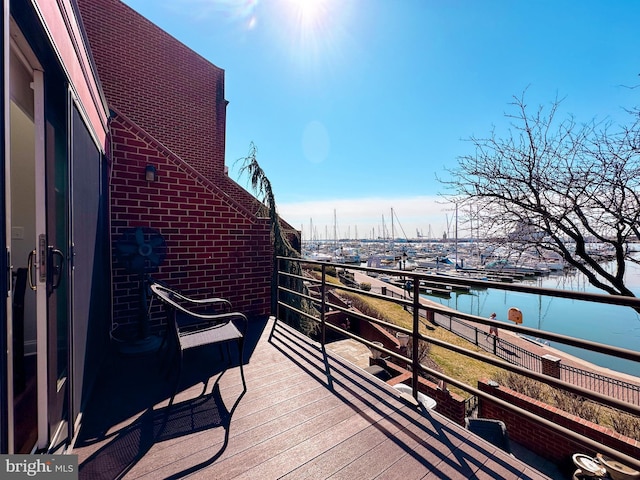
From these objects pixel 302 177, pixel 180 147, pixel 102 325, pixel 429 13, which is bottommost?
pixel 102 325

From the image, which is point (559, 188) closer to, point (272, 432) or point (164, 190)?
point (272, 432)

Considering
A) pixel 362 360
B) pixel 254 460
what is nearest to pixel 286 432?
pixel 254 460

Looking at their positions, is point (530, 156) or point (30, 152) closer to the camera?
point (30, 152)

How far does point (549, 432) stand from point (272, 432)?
14.6 ft

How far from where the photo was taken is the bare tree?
4.19 m

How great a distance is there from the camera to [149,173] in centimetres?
323

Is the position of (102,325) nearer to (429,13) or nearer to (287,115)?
(429,13)

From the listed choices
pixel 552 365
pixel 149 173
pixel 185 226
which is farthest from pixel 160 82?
pixel 552 365

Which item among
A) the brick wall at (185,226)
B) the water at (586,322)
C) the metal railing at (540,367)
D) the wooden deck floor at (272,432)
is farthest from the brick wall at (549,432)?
the water at (586,322)

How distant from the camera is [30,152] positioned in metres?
2.03

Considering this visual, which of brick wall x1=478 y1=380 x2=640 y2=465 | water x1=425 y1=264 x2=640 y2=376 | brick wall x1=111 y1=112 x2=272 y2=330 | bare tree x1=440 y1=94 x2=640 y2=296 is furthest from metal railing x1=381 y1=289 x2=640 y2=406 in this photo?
brick wall x1=111 y1=112 x2=272 y2=330

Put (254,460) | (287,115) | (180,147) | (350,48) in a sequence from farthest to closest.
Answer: (287,115)
(180,147)
(350,48)
(254,460)

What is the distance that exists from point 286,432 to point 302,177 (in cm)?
1287

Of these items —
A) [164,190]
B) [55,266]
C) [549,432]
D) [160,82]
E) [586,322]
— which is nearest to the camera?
[55,266]
